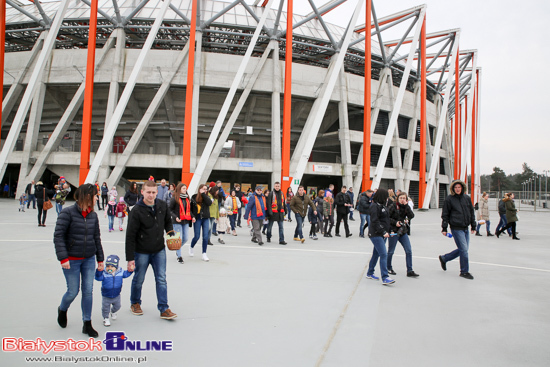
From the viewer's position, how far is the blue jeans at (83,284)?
126 inches

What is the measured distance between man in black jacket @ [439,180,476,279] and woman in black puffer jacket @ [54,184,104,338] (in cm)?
Result: 539

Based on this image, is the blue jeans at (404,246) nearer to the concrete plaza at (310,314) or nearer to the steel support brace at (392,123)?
the concrete plaza at (310,314)

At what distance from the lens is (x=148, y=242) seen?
3600 millimetres

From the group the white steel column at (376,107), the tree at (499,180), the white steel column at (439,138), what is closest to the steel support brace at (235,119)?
the white steel column at (376,107)

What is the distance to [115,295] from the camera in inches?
132

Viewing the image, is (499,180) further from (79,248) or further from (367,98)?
(79,248)

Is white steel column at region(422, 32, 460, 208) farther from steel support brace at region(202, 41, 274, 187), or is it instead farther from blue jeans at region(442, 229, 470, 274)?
blue jeans at region(442, 229, 470, 274)

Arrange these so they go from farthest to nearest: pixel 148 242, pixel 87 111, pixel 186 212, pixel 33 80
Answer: pixel 33 80 → pixel 87 111 → pixel 186 212 → pixel 148 242

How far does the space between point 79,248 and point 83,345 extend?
2.87ft

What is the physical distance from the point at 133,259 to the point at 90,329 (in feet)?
2.38

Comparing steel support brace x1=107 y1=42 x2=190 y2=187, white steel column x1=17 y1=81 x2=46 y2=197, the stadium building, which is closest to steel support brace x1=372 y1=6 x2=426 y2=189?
the stadium building

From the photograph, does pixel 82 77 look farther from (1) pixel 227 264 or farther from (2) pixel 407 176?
(2) pixel 407 176

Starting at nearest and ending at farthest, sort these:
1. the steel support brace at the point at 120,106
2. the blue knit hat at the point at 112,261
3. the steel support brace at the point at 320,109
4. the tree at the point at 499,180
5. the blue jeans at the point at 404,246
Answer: the blue knit hat at the point at 112,261, the blue jeans at the point at 404,246, the steel support brace at the point at 120,106, the steel support brace at the point at 320,109, the tree at the point at 499,180

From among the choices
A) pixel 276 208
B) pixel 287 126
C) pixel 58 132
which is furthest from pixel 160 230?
pixel 58 132
